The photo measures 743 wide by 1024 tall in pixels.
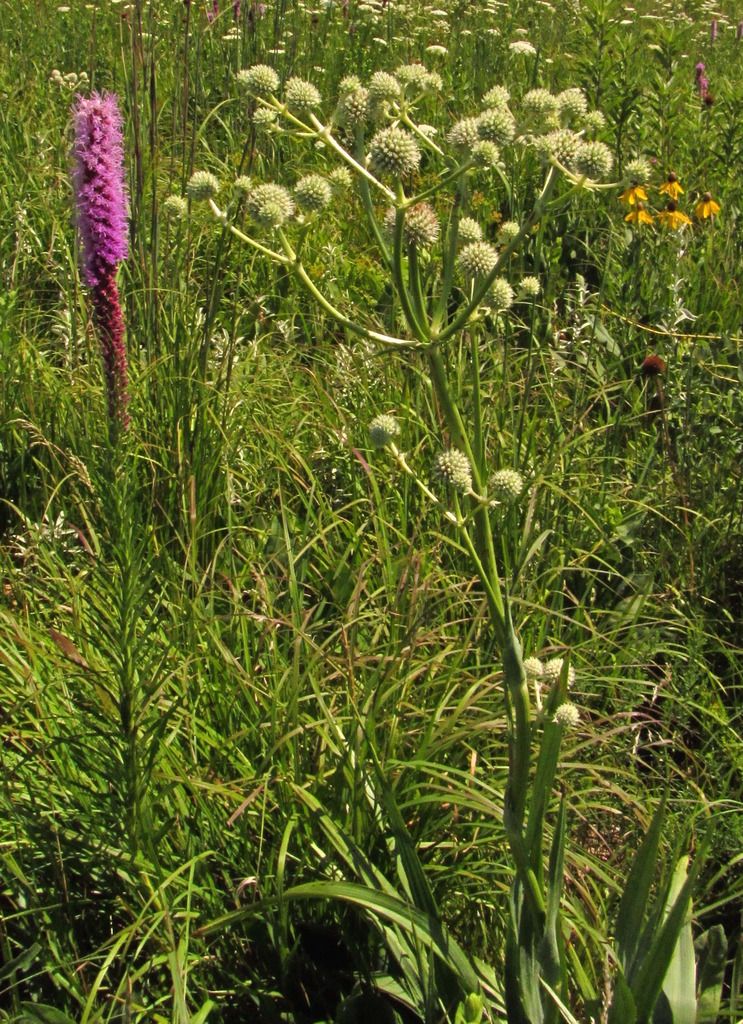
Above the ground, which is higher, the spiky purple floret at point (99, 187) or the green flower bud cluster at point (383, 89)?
the green flower bud cluster at point (383, 89)

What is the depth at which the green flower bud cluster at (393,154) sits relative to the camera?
1439 mm

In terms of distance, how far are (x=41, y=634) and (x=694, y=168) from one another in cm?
298

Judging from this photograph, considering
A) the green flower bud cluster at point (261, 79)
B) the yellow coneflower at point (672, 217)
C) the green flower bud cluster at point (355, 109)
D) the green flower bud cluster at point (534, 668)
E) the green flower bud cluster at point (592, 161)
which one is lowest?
the green flower bud cluster at point (534, 668)

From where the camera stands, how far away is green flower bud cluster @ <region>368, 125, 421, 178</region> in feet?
4.72

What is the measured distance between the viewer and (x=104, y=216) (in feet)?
7.48

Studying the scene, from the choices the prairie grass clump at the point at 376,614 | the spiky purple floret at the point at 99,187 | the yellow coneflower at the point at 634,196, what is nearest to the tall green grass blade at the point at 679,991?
the prairie grass clump at the point at 376,614

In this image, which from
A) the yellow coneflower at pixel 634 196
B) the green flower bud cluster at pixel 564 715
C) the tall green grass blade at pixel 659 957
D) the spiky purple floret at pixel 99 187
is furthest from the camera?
the yellow coneflower at pixel 634 196

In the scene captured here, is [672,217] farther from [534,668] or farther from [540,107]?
[534,668]

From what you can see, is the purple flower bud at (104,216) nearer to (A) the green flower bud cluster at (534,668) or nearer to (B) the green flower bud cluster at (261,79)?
(B) the green flower bud cluster at (261,79)

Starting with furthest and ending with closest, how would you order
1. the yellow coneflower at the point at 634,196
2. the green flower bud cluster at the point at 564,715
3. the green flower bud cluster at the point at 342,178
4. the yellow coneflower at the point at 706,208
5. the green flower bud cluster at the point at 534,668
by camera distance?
the yellow coneflower at the point at 706,208 → the yellow coneflower at the point at 634,196 → the green flower bud cluster at the point at 342,178 → the green flower bud cluster at the point at 534,668 → the green flower bud cluster at the point at 564,715

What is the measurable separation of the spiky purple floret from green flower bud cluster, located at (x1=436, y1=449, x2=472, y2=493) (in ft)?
3.79

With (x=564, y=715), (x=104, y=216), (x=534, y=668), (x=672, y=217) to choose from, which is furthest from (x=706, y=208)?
(x=564, y=715)

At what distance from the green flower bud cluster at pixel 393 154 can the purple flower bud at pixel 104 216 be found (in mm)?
931

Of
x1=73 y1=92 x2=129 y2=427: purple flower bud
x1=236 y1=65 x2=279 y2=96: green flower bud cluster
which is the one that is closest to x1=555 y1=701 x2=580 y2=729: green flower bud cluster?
x1=236 y1=65 x2=279 y2=96: green flower bud cluster
